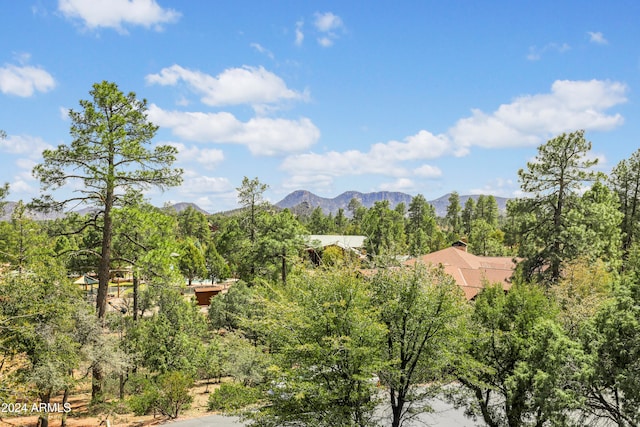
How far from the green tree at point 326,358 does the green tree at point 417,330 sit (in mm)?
631

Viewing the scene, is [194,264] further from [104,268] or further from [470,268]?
[104,268]

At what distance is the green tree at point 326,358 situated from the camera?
8828 millimetres

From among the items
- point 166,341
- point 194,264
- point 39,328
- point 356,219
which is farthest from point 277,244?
point 356,219

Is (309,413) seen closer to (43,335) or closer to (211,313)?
(43,335)

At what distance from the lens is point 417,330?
10039 mm

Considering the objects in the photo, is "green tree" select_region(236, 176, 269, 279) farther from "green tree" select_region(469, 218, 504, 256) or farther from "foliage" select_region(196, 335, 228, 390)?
"green tree" select_region(469, 218, 504, 256)

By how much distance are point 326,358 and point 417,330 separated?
2.57 metres

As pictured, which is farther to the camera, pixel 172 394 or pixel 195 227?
pixel 195 227

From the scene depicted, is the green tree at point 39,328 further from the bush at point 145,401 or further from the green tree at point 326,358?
the green tree at point 326,358

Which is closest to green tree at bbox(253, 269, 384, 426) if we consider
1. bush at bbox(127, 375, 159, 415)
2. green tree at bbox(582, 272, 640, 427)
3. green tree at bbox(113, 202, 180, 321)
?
green tree at bbox(582, 272, 640, 427)

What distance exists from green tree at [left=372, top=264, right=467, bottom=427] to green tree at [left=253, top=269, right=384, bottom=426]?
0.63 meters

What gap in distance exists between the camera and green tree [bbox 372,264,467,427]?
989 cm

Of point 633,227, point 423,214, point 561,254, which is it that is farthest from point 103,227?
point 423,214

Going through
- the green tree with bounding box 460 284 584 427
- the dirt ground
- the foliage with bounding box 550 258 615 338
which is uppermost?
the foliage with bounding box 550 258 615 338
